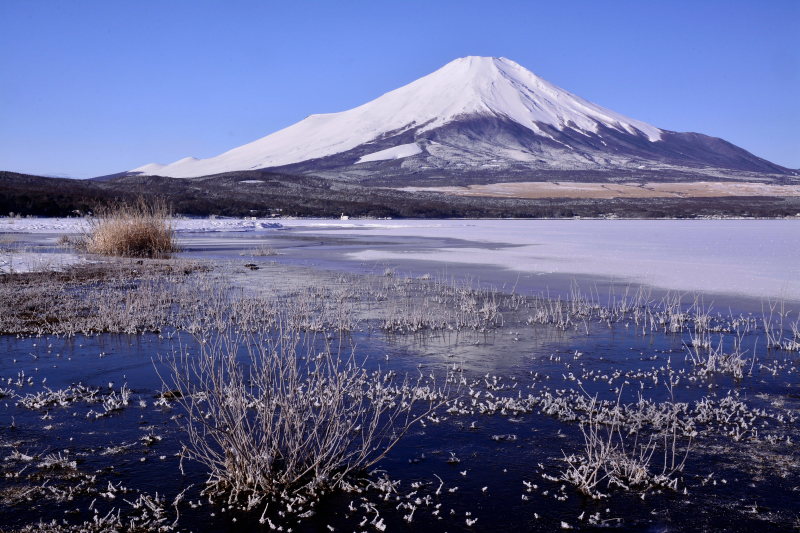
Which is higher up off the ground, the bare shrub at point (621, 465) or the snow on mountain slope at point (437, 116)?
the snow on mountain slope at point (437, 116)

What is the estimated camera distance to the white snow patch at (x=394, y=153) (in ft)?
437

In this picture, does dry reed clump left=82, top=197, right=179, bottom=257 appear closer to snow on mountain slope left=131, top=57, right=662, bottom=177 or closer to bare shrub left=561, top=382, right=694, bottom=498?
bare shrub left=561, top=382, right=694, bottom=498

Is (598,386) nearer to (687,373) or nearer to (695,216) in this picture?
(687,373)

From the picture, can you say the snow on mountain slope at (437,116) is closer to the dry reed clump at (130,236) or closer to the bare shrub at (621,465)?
the dry reed clump at (130,236)

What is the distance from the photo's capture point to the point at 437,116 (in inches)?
6467

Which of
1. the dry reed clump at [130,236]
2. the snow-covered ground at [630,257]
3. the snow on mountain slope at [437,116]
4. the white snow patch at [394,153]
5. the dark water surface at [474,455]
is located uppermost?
the snow on mountain slope at [437,116]

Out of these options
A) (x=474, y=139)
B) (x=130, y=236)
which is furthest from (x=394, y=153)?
(x=130, y=236)

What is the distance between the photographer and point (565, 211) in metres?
59.5

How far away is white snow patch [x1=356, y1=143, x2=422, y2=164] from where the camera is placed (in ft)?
437

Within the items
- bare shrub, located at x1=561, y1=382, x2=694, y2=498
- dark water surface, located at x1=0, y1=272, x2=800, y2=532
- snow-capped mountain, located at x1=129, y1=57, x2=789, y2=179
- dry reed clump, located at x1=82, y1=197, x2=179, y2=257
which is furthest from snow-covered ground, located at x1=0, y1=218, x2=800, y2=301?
snow-capped mountain, located at x1=129, y1=57, x2=789, y2=179

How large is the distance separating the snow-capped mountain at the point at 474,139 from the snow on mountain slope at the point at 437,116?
11.4 inches

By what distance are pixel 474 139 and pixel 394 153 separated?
21606mm

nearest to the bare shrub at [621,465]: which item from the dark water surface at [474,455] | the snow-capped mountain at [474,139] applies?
the dark water surface at [474,455]

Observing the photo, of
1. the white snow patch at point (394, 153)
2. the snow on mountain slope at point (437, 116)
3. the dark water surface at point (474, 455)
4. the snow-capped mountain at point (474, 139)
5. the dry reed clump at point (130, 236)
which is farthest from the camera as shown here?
the snow on mountain slope at point (437, 116)
